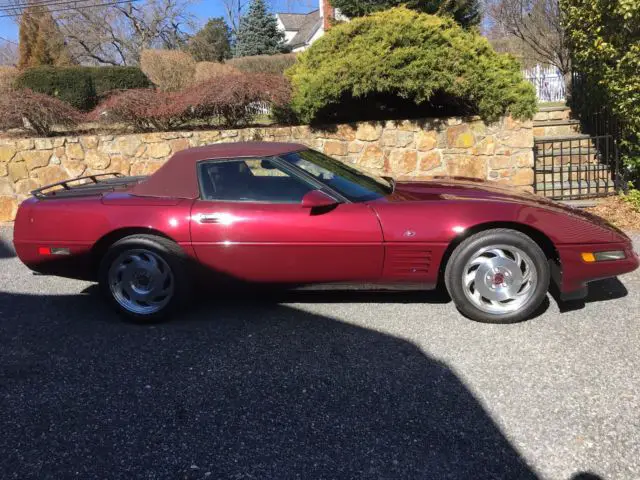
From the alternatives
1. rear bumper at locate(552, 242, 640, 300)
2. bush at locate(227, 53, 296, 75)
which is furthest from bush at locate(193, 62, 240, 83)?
bush at locate(227, 53, 296, 75)

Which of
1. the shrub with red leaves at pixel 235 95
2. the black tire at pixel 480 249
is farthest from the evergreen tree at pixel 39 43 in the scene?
the black tire at pixel 480 249

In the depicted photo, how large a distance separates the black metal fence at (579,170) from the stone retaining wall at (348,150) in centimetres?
33

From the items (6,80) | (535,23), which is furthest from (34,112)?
(535,23)

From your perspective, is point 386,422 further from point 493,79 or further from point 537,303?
point 493,79

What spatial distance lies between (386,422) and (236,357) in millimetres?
1213

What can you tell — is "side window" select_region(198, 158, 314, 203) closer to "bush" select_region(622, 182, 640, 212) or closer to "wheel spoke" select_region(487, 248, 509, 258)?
"wheel spoke" select_region(487, 248, 509, 258)

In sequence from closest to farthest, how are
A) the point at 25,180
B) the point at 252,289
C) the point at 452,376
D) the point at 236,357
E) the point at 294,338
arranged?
the point at 452,376
the point at 236,357
the point at 294,338
the point at 252,289
the point at 25,180

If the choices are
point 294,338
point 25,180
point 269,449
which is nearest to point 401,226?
point 294,338

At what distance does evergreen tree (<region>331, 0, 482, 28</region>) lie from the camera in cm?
1130

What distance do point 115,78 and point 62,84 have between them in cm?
296

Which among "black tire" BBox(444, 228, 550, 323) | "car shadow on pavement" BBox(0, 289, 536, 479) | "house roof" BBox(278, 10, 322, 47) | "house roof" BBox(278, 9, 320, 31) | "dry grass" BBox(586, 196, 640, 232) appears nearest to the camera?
"car shadow on pavement" BBox(0, 289, 536, 479)

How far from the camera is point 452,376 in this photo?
10.6 ft

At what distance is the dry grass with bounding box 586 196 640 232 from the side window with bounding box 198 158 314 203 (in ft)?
13.4

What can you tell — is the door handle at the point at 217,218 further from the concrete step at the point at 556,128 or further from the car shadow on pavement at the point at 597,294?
the concrete step at the point at 556,128
